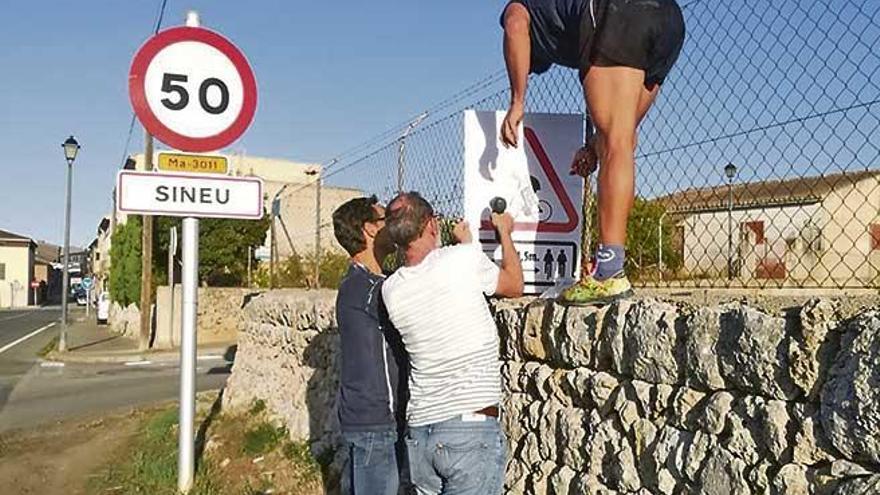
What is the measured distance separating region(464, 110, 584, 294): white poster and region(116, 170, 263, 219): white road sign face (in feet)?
5.41

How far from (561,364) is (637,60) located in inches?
51.2

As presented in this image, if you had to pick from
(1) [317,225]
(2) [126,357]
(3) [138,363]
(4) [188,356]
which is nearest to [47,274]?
(2) [126,357]

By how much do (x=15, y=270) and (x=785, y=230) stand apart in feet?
289

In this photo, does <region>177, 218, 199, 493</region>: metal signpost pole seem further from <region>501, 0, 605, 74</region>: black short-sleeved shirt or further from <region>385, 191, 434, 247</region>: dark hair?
<region>501, 0, 605, 74</region>: black short-sleeved shirt

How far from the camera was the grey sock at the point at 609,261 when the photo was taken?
3.64 m

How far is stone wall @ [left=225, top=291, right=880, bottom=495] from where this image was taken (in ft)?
7.49

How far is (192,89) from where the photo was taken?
17.7 ft

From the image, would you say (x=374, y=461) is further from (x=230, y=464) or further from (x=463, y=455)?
(x=230, y=464)

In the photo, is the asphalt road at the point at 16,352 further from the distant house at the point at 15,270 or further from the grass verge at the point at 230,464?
the distant house at the point at 15,270

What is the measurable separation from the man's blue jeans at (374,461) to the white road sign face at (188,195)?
7.07 ft

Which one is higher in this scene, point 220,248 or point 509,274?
point 220,248

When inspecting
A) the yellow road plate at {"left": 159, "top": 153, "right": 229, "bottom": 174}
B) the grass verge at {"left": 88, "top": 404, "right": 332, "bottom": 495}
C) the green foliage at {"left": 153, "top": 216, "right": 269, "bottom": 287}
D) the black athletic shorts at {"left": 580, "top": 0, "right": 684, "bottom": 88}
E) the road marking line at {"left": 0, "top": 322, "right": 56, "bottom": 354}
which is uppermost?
the green foliage at {"left": 153, "top": 216, "right": 269, "bottom": 287}

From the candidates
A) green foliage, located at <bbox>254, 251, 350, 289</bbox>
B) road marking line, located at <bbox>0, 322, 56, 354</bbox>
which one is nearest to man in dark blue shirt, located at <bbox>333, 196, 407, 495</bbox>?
green foliage, located at <bbox>254, 251, 350, 289</bbox>

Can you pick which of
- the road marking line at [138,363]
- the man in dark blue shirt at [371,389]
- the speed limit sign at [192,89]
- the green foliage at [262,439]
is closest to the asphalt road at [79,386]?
the road marking line at [138,363]
